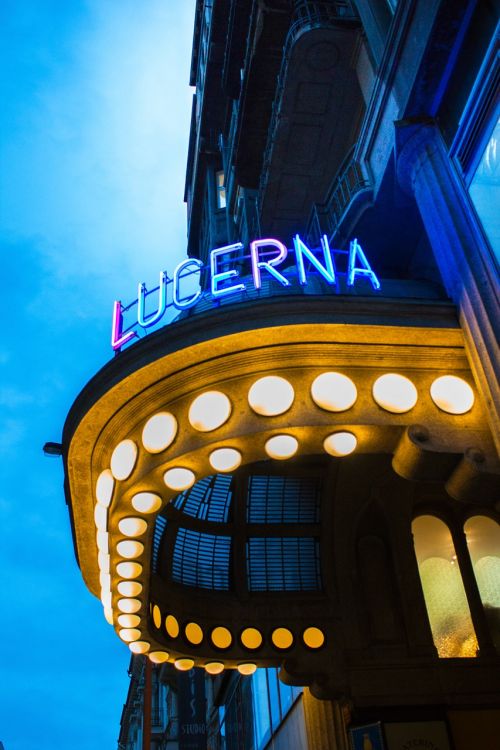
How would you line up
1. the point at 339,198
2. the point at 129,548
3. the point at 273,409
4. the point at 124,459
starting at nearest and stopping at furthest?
1. the point at 273,409
2. the point at 124,459
3. the point at 129,548
4. the point at 339,198

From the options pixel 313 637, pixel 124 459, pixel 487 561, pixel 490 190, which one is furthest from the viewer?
pixel 313 637

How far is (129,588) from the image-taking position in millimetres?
10680

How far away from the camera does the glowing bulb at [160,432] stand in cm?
851

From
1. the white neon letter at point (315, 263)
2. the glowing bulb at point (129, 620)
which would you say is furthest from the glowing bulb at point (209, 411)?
the glowing bulb at point (129, 620)

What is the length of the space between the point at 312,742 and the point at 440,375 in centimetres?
783

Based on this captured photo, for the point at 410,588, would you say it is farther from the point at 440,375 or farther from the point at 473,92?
the point at 473,92

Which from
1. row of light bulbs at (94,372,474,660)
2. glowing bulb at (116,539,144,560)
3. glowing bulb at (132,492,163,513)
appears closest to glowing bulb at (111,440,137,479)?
row of light bulbs at (94,372,474,660)

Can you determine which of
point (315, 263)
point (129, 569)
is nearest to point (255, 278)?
point (315, 263)

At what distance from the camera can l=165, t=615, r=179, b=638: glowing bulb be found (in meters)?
12.1

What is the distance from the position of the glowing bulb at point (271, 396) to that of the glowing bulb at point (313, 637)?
610 centimetres

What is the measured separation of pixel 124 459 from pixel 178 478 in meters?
0.78

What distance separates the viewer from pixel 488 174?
8695 mm

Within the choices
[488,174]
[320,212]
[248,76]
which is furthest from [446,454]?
[248,76]

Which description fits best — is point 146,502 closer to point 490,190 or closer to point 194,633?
point 194,633
